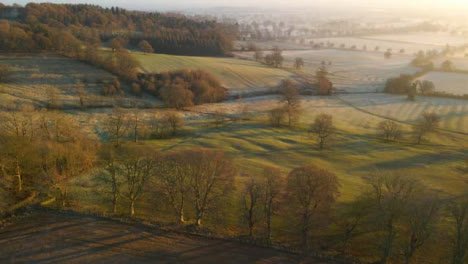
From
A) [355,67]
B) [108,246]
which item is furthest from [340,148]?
[355,67]

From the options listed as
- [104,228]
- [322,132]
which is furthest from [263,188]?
[322,132]

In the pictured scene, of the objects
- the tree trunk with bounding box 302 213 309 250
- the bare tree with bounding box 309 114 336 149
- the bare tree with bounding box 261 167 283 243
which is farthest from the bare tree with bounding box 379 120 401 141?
the tree trunk with bounding box 302 213 309 250

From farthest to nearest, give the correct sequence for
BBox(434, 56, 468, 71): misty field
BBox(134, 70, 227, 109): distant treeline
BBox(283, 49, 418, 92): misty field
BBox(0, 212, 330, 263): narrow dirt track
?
BBox(434, 56, 468, 71): misty field
BBox(283, 49, 418, 92): misty field
BBox(134, 70, 227, 109): distant treeline
BBox(0, 212, 330, 263): narrow dirt track

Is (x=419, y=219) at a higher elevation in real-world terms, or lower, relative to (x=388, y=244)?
higher

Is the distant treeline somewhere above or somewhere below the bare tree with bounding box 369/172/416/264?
above

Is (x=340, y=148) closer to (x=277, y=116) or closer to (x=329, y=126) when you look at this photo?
(x=329, y=126)

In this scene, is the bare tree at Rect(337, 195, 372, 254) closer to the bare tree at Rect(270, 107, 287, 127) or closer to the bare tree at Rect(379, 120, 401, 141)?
the bare tree at Rect(379, 120, 401, 141)
